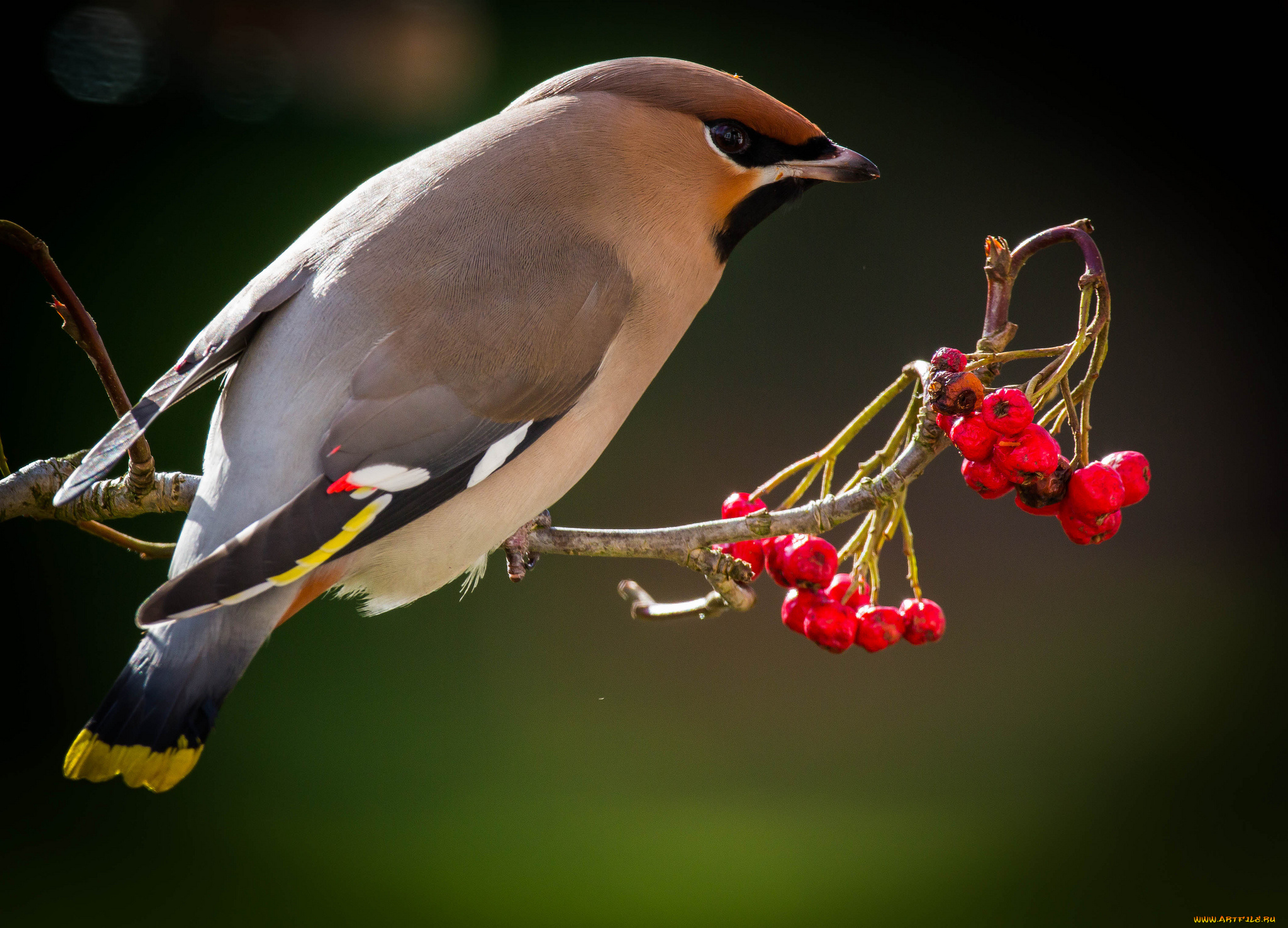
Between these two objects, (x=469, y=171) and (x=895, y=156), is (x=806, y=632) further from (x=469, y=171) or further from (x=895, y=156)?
(x=895, y=156)

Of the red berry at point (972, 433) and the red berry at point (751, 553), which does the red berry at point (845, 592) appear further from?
the red berry at point (972, 433)

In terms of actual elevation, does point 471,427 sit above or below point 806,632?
above

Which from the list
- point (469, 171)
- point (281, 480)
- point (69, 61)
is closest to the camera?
point (281, 480)

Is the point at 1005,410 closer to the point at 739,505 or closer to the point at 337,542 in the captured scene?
the point at 739,505

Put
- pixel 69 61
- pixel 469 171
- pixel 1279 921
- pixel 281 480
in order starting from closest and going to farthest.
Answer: pixel 281 480 → pixel 469 171 → pixel 69 61 → pixel 1279 921

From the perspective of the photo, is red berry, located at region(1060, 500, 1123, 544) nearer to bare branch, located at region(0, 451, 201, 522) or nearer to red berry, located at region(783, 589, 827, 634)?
red berry, located at region(783, 589, 827, 634)

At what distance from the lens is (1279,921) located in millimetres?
2938

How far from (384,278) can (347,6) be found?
7.09 ft

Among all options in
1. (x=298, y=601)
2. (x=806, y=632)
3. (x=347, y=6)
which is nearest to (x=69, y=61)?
(x=347, y=6)

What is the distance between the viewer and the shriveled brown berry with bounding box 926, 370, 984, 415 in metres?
0.93

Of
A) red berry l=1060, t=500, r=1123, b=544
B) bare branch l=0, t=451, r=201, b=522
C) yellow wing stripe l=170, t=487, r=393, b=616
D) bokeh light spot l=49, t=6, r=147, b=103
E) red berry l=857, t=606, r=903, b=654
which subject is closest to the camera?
yellow wing stripe l=170, t=487, r=393, b=616

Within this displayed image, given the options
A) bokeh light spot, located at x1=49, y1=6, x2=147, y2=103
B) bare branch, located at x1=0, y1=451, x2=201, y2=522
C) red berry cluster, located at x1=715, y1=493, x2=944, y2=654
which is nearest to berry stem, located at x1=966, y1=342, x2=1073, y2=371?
red berry cluster, located at x1=715, y1=493, x2=944, y2=654

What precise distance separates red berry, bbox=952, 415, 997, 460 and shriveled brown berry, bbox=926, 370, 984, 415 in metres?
0.02

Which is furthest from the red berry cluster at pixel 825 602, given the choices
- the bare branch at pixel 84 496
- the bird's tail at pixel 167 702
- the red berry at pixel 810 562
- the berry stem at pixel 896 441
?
the bare branch at pixel 84 496
